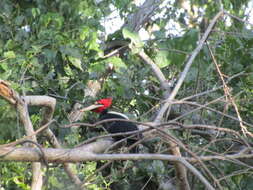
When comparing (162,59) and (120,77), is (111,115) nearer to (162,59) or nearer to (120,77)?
(120,77)

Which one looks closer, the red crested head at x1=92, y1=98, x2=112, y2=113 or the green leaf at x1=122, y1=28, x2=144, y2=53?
the green leaf at x1=122, y1=28, x2=144, y2=53

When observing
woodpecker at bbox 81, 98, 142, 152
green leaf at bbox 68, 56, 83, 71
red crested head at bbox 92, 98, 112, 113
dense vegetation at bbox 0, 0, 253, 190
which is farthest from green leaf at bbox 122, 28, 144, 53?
red crested head at bbox 92, 98, 112, 113

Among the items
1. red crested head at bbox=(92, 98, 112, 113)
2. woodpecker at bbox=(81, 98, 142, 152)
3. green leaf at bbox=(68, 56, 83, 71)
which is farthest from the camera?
red crested head at bbox=(92, 98, 112, 113)

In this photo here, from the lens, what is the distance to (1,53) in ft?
13.2

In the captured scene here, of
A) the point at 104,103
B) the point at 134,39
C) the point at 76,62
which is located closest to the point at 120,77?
the point at 104,103

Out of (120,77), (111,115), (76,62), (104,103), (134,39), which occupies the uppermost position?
(134,39)

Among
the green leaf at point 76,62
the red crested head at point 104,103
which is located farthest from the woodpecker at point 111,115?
the green leaf at point 76,62

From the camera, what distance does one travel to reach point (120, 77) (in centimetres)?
446

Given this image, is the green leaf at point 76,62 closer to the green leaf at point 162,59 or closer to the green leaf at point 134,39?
the green leaf at point 134,39

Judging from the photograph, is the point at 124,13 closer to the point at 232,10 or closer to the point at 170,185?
the point at 232,10

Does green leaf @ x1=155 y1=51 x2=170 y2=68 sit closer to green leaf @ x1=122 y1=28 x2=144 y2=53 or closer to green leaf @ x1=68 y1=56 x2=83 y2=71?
green leaf @ x1=122 y1=28 x2=144 y2=53

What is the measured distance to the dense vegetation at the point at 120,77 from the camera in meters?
3.58

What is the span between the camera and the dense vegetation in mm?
3584

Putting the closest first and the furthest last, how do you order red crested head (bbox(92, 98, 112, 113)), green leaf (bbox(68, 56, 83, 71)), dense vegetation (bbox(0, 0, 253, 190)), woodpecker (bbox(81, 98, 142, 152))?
dense vegetation (bbox(0, 0, 253, 190))
green leaf (bbox(68, 56, 83, 71))
woodpecker (bbox(81, 98, 142, 152))
red crested head (bbox(92, 98, 112, 113))
